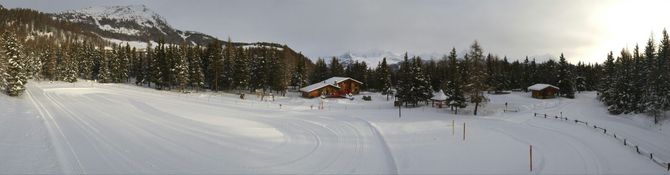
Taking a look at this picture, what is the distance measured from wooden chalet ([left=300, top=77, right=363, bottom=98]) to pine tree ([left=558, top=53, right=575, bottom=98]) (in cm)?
4289

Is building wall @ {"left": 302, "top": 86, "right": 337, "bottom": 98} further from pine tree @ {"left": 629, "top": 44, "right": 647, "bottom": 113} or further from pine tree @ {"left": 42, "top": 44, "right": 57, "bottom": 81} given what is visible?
pine tree @ {"left": 42, "top": 44, "right": 57, "bottom": 81}

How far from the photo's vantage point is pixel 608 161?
22.8 meters

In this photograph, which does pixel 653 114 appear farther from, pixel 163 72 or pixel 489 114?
pixel 163 72

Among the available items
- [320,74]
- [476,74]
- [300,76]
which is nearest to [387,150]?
[476,74]

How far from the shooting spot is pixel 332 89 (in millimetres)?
79062

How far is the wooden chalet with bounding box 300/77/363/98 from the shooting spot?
75875 mm

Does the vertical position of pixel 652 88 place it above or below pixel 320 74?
below

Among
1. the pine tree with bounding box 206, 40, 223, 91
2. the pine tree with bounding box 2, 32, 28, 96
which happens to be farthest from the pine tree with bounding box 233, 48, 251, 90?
the pine tree with bounding box 2, 32, 28, 96

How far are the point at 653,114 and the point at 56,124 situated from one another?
217 feet

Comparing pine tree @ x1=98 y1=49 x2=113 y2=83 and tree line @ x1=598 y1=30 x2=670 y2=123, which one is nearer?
tree line @ x1=598 y1=30 x2=670 y2=123

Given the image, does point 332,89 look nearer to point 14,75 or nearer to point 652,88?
point 14,75

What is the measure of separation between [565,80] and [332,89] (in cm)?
4832

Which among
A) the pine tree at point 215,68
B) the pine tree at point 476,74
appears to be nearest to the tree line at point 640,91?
the pine tree at point 476,74

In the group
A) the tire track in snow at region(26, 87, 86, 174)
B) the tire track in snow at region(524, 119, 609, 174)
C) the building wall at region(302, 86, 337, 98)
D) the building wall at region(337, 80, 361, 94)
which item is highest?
the building wall at region(337, 80, 361, 94)
